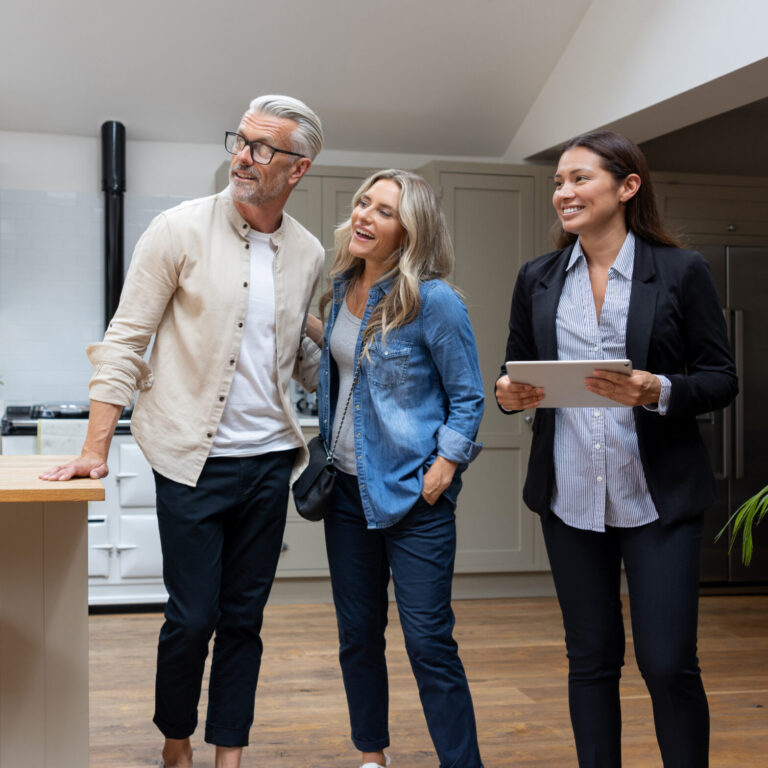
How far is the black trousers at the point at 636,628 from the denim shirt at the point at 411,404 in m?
0.32

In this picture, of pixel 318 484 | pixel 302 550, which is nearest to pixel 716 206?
pixel 302 550

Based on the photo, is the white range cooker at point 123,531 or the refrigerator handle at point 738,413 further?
the refrigerator handle at point 738,413

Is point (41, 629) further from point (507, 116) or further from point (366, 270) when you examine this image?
point (507, 116)

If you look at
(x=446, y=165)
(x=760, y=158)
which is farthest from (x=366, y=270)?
(x=760, y=158)

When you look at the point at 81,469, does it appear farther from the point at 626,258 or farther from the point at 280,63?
the point at 280,63

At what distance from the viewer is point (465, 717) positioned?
2.18 metres

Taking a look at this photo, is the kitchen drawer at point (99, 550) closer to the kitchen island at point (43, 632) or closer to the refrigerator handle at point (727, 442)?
the kitchen island at point (43, 632)

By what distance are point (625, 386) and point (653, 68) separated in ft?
8.19

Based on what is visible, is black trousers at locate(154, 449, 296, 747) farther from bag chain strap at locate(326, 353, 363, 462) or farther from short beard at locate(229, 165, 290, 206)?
short beard at locate(229, 165, 290, 206)

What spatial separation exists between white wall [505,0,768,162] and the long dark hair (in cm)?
153

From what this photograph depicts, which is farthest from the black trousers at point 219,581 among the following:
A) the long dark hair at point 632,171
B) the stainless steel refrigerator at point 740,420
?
the stainless steel refrigerator at point 740,420

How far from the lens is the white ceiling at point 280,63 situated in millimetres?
4391

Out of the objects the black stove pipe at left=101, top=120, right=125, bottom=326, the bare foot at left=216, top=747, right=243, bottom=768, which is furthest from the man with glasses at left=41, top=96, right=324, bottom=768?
the black stove pipe at left=101, top=120, right=125, bottom=326

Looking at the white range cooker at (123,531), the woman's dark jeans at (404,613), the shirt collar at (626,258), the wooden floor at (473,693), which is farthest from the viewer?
the white range cooker at (123,531)
